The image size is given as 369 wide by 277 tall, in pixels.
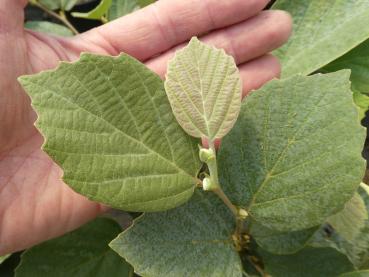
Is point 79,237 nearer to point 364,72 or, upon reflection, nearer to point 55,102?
point 55,102

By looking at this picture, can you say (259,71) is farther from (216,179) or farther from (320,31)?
(216,179)

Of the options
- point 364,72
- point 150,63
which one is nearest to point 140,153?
point 150,63

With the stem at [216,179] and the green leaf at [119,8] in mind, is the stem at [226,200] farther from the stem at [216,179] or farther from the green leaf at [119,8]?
the green leaf at [119,8]

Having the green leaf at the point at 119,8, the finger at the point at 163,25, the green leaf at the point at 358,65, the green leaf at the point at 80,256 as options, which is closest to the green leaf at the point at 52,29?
the green leaf at the point at 119,8

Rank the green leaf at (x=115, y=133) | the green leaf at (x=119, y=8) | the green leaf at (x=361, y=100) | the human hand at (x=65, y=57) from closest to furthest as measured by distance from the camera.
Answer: the green leaf at (x=115, y=133), the human hand at (x=65, y=57), the green leaf at (x=361, y=100), the green leaf at (x=119, y=8)

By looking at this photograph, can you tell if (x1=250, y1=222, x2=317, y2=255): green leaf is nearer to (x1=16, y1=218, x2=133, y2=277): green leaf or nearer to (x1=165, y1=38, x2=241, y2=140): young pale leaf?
(x1=165, y1=38, x2=241, y2=140): young pale leaf

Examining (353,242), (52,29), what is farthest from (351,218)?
(52,29)

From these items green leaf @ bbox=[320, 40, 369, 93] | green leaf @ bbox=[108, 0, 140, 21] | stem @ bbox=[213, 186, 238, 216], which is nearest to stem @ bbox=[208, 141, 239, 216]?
stem @ bbox=[213, 186, 238, 216]
